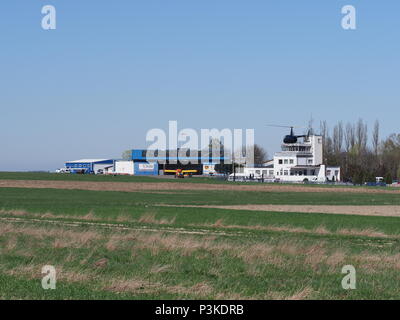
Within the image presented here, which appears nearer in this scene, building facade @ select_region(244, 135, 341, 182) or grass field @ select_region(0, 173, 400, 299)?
grass field @ select_region(0, 173, 400, 299)

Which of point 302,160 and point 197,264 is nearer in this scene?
point 197,264

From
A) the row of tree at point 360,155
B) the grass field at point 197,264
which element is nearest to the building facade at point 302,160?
the row of tree at point 360,155

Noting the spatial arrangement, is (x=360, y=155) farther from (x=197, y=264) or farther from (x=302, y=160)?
(x=197, y=264)

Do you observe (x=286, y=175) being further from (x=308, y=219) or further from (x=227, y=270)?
(x=227, y=270)

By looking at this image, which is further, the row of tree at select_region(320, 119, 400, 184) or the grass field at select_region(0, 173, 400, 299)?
the row of tree at select_region(320, 119, 400, 184)

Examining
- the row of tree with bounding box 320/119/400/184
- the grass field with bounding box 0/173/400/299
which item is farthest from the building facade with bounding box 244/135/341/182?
the grass field with bounding box 0/173/400/299

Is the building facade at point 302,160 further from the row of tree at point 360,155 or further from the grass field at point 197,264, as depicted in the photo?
the grass field at point 197,264

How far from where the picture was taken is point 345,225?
39000 millimetres

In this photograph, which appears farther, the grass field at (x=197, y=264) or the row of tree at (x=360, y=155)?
the row of tree at (x=360, y=155)

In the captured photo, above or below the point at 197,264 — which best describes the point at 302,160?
above

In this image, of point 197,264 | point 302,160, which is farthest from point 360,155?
point 197,264

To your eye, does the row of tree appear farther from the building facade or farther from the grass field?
the grass field

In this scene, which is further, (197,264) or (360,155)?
(360,155)

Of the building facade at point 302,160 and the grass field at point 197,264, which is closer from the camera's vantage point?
the grass field at point 197,264
